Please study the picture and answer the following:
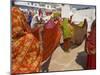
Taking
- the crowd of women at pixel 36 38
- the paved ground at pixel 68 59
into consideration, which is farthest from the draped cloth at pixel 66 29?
the paved ground at pixel 68 59

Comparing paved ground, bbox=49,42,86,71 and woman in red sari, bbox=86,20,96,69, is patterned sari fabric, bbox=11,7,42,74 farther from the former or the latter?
woman in red sari, bbox=86,20,96,69

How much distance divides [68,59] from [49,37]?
0.26 metres

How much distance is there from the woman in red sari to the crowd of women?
0.42 feet

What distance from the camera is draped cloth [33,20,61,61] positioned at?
1778 mm

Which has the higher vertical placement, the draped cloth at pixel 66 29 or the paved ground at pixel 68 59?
the draped cloth at pixel 66 29

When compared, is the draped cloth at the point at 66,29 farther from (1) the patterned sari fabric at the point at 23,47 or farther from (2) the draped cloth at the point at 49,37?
(1) the patterned sari fabric at the point at 23,47

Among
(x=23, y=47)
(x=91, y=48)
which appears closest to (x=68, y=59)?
(x=91, y=48)

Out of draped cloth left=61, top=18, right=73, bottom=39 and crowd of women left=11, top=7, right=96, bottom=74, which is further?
draped cloth left=61, top=18, right=73, bottom=39

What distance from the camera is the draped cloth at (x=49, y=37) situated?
5.83 feet

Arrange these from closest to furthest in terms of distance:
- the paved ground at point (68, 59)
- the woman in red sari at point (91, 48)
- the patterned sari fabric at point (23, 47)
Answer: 1. the patterned sari fabric at point (23, 47)
2. the paved ground at point (68, 59)
3. the woman in red sari at point (91, 48)

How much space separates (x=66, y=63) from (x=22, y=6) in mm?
621

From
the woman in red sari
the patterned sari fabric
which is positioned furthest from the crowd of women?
the woman in red sari

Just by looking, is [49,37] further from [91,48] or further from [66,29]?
[91,48]

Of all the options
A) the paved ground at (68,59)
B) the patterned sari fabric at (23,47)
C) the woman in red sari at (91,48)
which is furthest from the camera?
the woman in red sari at (91,48)
